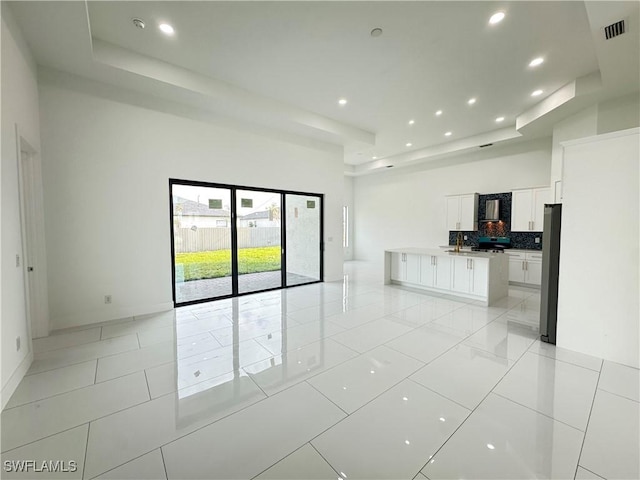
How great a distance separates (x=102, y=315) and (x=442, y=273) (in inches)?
237

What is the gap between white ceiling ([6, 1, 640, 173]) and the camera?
288 centimetres

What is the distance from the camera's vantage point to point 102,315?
396cm

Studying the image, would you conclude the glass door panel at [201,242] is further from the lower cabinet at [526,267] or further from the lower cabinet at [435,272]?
the lower cabinet at [526,267]

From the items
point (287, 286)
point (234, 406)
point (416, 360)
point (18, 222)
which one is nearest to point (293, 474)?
point (234, 406)

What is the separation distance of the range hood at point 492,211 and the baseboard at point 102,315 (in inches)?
317

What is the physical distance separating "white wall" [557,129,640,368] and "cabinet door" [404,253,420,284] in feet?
9.50

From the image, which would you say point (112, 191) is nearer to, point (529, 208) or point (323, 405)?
point (323, 405)

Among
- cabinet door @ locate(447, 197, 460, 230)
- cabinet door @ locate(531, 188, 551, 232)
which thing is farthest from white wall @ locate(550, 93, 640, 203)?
cabinet door @ locate(447, 197, 460, 230)

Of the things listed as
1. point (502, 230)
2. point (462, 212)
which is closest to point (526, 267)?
point (502, 230)

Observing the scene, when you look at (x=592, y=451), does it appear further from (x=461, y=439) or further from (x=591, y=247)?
(x=591, y=247)

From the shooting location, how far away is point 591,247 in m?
2.88
